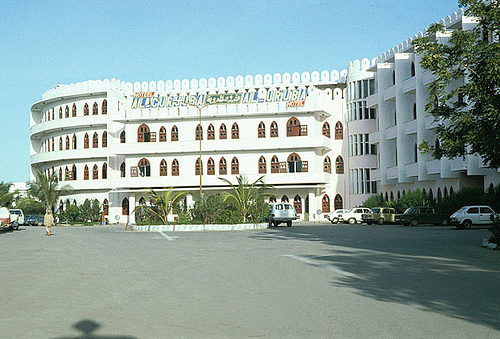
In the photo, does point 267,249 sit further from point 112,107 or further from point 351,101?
point 112,107

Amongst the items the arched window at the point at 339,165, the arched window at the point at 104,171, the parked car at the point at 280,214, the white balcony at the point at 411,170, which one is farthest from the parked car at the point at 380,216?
the arched window at the point at 104,171

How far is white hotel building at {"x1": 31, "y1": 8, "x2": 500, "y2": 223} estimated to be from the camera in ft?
188

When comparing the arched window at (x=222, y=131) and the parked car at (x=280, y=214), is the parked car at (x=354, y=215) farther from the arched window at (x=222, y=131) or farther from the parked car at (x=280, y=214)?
the arched window at (x=222, y=131)

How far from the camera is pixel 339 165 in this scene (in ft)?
196

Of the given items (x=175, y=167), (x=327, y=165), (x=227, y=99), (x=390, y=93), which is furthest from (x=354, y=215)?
(x=175, y=167)

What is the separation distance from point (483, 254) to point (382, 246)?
13.3ft

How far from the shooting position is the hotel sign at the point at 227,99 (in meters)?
57.2

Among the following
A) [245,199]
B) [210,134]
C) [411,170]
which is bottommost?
[245,199]

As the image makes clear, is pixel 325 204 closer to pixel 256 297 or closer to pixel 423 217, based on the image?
pixel 423 217

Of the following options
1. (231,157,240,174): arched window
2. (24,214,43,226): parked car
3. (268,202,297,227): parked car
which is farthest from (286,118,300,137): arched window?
(24,214,43,226): parked car

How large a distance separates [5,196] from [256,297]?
61.7m

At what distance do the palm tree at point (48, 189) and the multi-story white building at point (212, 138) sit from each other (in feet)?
4.52

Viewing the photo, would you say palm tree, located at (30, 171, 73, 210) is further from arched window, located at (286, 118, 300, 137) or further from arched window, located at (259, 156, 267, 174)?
arched window, located at (286, 118, 300, 137)

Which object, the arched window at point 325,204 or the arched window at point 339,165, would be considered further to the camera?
the arched window at point 339,165
